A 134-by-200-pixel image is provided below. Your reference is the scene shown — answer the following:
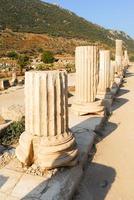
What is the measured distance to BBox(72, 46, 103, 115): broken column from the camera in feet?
29.4

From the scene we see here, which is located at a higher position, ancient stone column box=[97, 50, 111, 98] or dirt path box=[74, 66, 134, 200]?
ancient stone column box=[97, 50, 111, 98]

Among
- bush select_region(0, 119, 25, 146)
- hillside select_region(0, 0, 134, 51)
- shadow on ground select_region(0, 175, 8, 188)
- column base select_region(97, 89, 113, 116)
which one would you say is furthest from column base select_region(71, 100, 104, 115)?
hillside select_region(0, 0, 134, 51)

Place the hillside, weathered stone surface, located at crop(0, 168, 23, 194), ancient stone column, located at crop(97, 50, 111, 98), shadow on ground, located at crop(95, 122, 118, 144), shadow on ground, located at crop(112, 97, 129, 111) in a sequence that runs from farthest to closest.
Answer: the hillside → ancient stone column, located at crop(97, 50, 111, 98) → shadow on ground, located at crop(112, 97, 129, 111) → shadow on ground, located at crop(95, 122, 118, 144) → weathered stone surface, located at crop(0, 168, 23, 194)

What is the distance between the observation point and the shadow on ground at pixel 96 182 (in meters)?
5.36

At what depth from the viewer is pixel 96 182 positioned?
19.1 feet

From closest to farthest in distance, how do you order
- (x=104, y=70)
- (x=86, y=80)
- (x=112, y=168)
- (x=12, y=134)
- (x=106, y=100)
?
(x=112, y=168) < (x=12, y=134) < (x=86, y=80) < (x=106, y=100) < (x=104, y=70)

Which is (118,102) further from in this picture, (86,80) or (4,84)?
(4,84)

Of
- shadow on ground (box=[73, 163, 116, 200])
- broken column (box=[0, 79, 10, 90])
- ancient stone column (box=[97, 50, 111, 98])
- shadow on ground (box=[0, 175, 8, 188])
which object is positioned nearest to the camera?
shadow on ground (box=[0, 175, 8, 188])

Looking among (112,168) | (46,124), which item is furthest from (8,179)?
(112,168)

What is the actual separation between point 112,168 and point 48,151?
1561mm

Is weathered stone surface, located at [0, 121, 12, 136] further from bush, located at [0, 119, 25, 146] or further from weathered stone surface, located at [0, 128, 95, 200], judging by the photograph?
weathered stone surface, located at [0, 128, 95, 200]

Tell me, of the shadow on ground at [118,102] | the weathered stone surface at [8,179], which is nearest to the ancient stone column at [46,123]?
the weathered stone surface at [8,179]

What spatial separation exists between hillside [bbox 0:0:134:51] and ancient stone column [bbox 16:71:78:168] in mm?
63383

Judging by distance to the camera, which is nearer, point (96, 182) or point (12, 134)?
point (96, 182)
